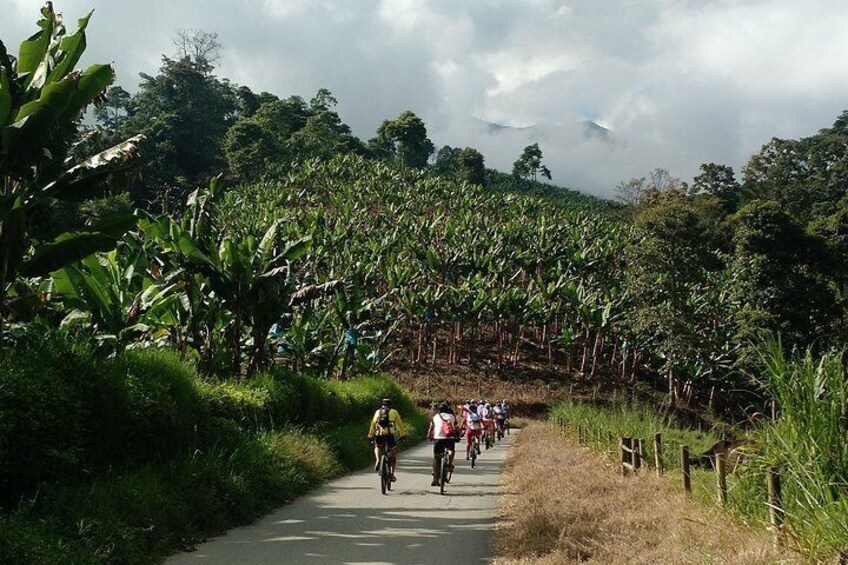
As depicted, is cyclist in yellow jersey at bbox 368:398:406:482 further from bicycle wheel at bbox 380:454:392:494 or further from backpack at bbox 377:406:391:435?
bicycle wheel at bbox 380:454:392:494

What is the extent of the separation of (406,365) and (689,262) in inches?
669

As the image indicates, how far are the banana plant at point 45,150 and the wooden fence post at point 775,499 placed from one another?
762cm

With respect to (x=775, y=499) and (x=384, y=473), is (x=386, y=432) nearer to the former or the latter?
(x=384, y=473)

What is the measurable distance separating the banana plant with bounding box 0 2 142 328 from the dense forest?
29mm

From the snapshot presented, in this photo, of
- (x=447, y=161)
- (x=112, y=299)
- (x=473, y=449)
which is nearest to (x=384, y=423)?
(x=112, y=299)

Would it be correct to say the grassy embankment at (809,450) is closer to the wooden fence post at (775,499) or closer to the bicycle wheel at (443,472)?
the wooden fence post at (775,499)

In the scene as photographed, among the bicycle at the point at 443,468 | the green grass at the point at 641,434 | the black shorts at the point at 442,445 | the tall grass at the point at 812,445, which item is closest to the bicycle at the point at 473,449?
the green grass at the point at 641,434

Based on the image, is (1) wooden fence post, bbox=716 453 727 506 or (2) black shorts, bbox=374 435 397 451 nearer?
(1) wooden fence post, bbox=716 453 727 506

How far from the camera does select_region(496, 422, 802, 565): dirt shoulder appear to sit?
5.71 meters

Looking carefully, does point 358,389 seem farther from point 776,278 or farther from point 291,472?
point 776,278

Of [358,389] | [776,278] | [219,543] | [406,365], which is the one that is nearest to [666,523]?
[219,543]

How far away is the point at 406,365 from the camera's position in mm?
41281

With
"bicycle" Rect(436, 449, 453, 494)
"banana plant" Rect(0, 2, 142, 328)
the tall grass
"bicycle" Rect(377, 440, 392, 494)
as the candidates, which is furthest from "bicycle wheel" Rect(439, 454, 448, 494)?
the tall grass

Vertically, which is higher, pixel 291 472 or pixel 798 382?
pixel 798 382
